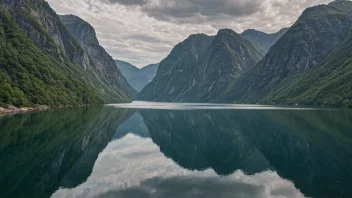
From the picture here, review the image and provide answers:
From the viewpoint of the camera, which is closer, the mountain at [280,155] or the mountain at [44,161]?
the mountain at [44,161]

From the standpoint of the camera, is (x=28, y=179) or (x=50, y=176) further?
(x=50, y=176)

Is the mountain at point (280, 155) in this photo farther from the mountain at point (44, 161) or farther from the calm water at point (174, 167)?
the mountain at point (44, 161)

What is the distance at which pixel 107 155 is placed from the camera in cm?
4666

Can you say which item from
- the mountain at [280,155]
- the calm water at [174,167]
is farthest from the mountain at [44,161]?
the mountain at [280,155]

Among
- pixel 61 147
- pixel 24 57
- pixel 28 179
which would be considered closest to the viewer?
pixel 28 179

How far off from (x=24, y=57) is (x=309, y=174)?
201 metres

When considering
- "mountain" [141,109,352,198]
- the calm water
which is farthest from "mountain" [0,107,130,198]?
"mountain" [141,109,352,198]

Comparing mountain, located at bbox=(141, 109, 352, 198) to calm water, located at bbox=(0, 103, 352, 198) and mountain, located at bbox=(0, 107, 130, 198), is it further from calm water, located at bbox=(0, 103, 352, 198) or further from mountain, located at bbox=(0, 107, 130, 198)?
mountain, located at bbox=(0, 107, 130, 198)

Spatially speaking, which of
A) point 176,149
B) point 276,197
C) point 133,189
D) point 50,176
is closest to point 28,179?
point 50,176

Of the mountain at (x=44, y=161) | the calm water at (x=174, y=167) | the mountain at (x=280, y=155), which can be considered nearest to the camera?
the calm water at (x=174, y=167)

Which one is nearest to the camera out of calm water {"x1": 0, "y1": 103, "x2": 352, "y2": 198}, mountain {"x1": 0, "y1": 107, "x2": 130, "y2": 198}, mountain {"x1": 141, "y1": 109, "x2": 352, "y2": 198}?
calm water {"x1": 0, "y1": 103, "x2": 352, "y2": 198}

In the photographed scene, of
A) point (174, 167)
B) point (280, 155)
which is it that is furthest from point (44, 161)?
point (280, 155)

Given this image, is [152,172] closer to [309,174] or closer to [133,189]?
[133,189]

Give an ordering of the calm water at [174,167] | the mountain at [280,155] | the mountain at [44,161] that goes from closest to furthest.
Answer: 1. the calm water at [174,167]
2. the mountain at [44,161]
3. the mountain at [280,155]
